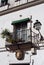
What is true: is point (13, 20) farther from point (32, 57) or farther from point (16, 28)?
point (32, 57)

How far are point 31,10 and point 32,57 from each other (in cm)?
327

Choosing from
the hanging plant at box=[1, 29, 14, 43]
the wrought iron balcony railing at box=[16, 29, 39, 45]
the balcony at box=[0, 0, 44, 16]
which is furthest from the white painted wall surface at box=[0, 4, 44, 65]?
the wrought iron balcony railing at box=[16, 29, 39, 45]

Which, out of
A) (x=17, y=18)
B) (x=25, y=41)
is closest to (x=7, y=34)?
(x=17, y=18)

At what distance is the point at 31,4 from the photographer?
20453mm

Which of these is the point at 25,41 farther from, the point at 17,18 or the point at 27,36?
the point at 17,18

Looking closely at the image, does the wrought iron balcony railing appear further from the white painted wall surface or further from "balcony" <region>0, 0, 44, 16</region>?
"balcony" <region>0, 0, 44, 16</region>

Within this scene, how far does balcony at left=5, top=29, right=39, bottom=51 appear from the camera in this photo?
63.6ft

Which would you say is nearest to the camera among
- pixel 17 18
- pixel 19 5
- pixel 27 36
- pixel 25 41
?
pixel 25 41

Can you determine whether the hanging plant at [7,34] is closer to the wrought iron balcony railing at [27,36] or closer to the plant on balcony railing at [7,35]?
the plant on balcony railing at [7,35]

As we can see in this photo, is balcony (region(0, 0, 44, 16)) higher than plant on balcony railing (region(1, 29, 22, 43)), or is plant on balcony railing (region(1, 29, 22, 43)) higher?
balcony (region(0, 0, 44, 16))

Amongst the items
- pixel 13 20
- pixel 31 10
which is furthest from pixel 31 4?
pixel 13 20

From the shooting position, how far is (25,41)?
19766 millimetres

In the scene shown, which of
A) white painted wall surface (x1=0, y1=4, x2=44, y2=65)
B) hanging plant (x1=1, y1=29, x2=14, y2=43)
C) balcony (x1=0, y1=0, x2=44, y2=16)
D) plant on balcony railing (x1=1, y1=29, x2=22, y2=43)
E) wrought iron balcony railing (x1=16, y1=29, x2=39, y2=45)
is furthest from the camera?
hanging plant (x1=1, y1=29, x2=14, y2=43)

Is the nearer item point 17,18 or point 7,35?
point 7,35
